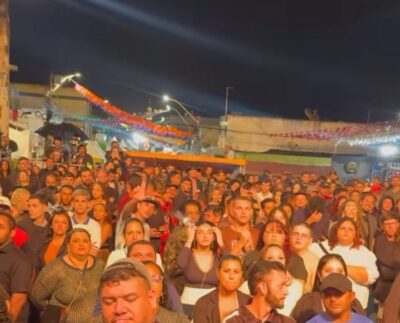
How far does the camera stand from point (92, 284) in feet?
15.0

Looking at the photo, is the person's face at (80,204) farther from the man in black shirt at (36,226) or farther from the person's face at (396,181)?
the person's face at (396,181)

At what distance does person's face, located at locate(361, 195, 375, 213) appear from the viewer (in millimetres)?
9258

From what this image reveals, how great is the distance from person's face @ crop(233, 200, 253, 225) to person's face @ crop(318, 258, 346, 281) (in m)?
1.64

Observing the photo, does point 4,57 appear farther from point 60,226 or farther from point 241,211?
point 241,211

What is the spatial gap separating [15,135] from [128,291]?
23431 mm

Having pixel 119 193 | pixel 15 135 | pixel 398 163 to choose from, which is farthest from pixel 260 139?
pixel 119 193

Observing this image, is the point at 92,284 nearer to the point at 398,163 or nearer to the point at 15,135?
the point at 15,135

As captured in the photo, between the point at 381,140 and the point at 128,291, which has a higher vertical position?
the point at 381,140

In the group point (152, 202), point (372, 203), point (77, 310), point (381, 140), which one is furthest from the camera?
point (381, 140)

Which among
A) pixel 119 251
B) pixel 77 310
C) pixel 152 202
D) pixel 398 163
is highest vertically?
pixel 398 163

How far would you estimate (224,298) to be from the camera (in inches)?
178

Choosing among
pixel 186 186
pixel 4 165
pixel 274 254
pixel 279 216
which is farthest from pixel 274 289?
pixel 4 165

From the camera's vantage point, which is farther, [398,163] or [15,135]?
[398,163]

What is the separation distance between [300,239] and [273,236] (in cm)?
32
